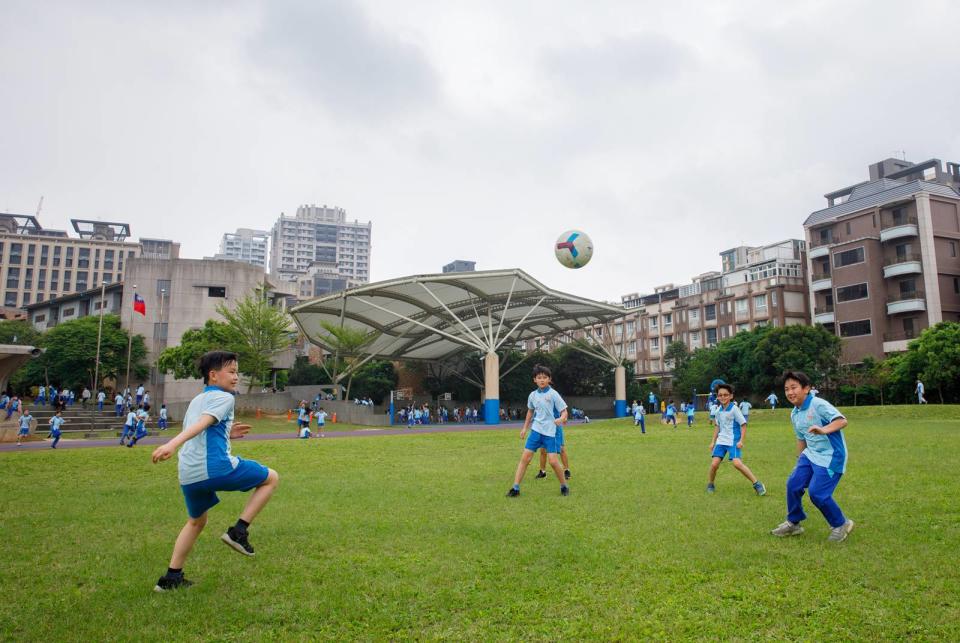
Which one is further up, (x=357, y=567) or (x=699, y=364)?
(x=699, y=364)

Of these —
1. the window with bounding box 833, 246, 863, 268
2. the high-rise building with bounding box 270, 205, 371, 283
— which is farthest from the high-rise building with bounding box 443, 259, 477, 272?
the window with bounding box 833, 246, 863, 268

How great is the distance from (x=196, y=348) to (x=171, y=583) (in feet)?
141

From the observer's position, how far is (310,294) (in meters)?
146

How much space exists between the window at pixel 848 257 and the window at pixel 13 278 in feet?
398

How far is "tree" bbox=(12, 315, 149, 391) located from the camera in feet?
180

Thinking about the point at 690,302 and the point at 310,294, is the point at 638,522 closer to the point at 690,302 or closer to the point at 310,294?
the point at 690,302

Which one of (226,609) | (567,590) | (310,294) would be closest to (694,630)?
(567,590)

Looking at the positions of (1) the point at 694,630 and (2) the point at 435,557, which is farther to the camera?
(2) the point at 435,557

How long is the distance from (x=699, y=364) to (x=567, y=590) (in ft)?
187

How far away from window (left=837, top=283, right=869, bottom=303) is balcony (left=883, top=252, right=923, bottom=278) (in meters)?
2.01

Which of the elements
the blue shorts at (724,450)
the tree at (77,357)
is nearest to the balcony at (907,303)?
the blue shorts at (724,450)

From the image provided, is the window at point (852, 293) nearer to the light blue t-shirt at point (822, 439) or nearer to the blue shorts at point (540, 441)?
the blue shorts at point (540, 441)

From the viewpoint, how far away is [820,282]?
59656 mm

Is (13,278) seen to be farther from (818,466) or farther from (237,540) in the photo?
(818,466)
